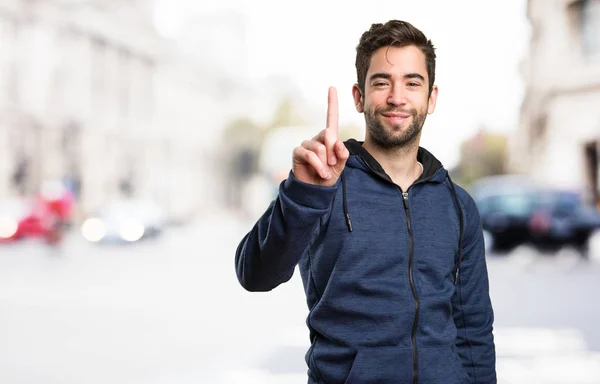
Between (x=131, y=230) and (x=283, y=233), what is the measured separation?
87.0 ft

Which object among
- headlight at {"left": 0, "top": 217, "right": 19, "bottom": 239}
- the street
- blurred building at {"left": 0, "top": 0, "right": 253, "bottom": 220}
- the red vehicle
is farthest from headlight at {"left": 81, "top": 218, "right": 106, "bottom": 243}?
blurred building at {"left": 0, "top": 0, "right": 253, "bottom": 220}

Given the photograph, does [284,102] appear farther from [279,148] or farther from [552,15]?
[279,148]

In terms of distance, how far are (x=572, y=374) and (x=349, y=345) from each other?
16.3ft

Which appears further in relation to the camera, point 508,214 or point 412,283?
point 508,214

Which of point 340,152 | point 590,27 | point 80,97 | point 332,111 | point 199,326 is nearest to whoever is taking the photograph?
point 340,152

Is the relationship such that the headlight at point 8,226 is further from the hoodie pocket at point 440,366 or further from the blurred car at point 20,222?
the hoodie pocket at point 440,366

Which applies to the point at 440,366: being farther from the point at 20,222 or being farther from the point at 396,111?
the point at 20,222

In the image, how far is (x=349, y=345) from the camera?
7.97 ft

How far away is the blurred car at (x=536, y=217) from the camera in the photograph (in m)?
19.2

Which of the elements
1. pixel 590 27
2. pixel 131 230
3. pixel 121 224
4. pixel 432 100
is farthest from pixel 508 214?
pixel 590 27

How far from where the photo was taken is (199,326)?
9.66 meters

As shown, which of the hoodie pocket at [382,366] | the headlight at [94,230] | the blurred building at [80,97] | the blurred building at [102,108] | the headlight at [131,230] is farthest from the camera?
the blurred building at [102,108]

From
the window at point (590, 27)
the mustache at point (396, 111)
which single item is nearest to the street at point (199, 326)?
the mustache at point (396, 111)

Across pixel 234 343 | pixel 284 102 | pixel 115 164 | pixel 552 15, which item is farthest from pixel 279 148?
pixel 284 102
